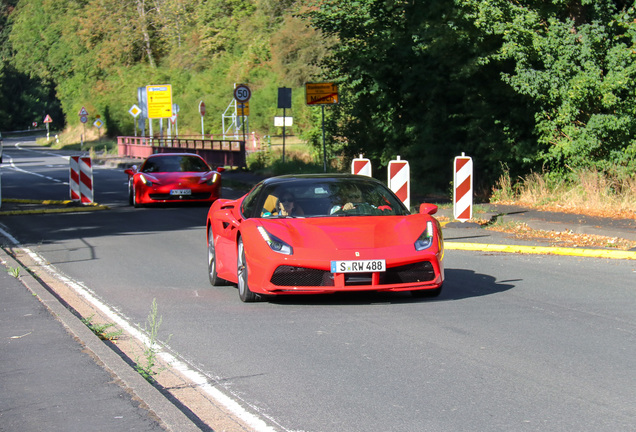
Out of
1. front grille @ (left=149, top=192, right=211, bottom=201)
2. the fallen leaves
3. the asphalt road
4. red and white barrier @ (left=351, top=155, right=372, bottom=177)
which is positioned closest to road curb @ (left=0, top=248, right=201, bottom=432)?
the asphalt road

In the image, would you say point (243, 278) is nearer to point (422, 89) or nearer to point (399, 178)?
point (399, 178)

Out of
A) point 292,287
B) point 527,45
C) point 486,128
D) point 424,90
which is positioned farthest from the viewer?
point 424,90

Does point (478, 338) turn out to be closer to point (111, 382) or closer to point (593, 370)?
point (593, 370)

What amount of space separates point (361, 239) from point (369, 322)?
98 cm

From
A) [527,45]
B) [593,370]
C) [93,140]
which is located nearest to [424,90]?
[527,45]

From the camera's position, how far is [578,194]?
19.4 meters

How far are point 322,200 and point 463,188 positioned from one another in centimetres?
709

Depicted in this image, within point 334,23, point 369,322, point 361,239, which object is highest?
point 334,23

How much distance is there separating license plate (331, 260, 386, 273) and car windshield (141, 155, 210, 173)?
15.1 m

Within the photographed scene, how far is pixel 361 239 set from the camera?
351 inches

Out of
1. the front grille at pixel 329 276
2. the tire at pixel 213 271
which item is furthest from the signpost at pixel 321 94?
the front grille at pixel 329 276

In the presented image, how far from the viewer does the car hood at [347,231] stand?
29.1 ft

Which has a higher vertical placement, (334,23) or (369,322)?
(334,23)

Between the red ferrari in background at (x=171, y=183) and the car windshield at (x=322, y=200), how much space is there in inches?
496
